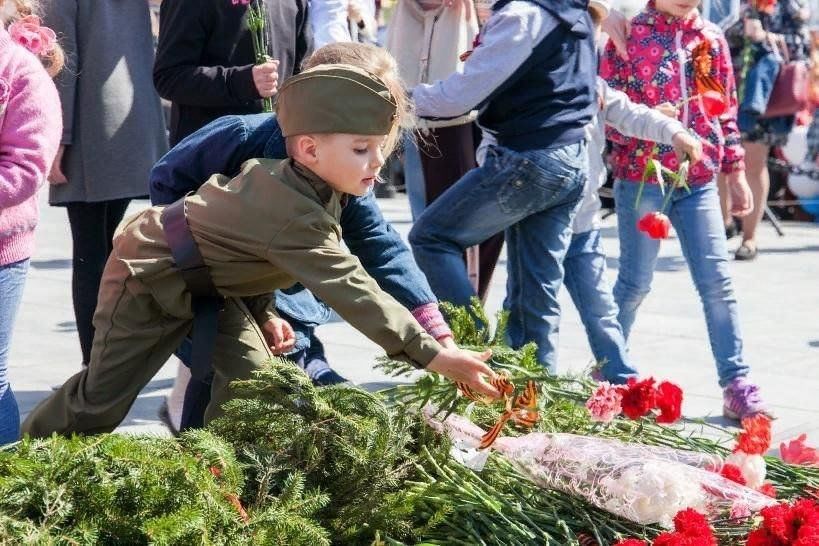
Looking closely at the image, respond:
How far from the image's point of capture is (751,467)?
3107 mm

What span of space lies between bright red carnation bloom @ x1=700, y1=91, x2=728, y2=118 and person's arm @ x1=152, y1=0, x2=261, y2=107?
73.2 inches

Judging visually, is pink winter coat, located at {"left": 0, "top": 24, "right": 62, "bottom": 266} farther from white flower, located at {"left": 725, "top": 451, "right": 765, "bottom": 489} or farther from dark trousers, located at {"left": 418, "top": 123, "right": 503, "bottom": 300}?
dark trousers, located at {"left": 418, "top": 123, "right": 503, "bottom": 300}

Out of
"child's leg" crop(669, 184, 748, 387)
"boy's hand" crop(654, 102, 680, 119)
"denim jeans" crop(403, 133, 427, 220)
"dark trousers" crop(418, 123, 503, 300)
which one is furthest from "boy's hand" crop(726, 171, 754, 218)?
"denim jeans" crop(403, 133, 427, 220)

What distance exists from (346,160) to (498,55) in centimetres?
152

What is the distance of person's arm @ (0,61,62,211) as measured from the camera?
3672 mm

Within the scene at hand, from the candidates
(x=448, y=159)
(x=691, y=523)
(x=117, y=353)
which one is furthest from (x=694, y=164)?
(x=691, y=523)

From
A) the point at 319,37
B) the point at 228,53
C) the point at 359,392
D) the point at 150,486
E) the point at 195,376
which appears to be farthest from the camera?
the point at 319,37

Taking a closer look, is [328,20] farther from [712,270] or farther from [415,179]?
[712,270]

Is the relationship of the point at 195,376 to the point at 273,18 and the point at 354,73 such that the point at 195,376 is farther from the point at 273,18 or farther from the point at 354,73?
the point at 273,18

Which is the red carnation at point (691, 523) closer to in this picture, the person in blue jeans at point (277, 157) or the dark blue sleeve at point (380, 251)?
the person in blue jeans at point (277, 157)

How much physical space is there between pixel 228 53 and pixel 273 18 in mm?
223

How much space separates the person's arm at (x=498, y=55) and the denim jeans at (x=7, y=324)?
1596 mm

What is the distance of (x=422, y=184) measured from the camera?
6492 mm

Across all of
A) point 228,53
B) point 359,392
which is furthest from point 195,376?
point 228,53
